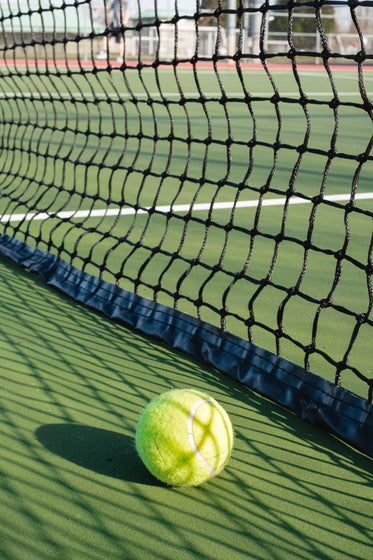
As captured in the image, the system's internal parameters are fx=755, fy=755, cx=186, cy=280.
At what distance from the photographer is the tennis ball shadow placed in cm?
152

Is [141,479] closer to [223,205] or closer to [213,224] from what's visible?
[213,224]

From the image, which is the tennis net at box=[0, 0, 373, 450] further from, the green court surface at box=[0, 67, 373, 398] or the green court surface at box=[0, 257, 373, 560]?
the green court surface at box=[0, 257, 373, 560]

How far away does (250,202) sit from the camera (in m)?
3.97

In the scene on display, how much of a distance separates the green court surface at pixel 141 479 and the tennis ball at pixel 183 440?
5 cm

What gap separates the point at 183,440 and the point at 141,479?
5.2 inches

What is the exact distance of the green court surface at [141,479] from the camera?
1.31 m

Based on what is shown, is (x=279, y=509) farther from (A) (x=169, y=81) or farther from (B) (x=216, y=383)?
(A) (x=169, y=81)

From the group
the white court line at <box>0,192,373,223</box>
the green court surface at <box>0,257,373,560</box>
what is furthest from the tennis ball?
the white court line at <box>0,192,373,223</box>

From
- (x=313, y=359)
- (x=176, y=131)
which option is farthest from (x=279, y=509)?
(x=176, y=131)

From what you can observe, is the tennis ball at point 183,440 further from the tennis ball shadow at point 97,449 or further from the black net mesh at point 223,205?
the black net mesh at point 223,205

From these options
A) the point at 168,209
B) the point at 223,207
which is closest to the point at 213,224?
the point at 168,209

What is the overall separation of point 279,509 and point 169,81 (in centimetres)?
1107

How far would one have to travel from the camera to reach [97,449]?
160 centimetres

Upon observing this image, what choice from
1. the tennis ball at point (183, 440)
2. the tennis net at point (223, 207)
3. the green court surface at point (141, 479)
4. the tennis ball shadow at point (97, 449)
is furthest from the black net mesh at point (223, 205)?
the tennis ball shadow at point (97, 449)
